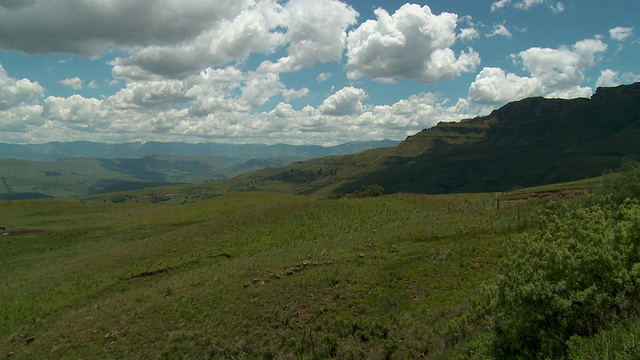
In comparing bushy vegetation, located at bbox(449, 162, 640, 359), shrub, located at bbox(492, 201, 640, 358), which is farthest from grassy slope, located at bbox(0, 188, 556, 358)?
shrub, located at bbox(492, 201, 640, 358)

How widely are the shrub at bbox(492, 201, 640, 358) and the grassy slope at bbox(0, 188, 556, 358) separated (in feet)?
17.8

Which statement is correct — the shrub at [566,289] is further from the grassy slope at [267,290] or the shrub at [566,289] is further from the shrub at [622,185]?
the shrub at [622,185]

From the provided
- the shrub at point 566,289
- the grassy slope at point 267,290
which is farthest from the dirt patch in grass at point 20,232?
the shrub at point 566,289

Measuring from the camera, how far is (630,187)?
30.4 meters

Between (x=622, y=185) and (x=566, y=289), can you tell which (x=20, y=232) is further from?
Result: (x=622, y=185)

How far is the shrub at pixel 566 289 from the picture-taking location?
1224 centimetres

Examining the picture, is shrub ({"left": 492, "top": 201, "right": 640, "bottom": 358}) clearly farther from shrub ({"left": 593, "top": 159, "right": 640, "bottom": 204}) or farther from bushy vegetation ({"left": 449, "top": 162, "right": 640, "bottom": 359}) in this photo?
shrub ({"left": 593, "top": 159, "right": 640, "bottom": 204})

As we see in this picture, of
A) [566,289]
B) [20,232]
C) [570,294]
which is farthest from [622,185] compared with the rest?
[20,232]

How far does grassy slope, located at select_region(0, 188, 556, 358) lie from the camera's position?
2144cm

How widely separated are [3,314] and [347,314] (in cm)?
3230

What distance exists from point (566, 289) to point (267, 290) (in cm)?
1910

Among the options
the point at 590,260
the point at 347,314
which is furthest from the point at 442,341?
the point at 590,260

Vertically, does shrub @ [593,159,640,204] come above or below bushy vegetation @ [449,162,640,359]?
→ above

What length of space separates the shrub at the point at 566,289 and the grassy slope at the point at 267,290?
543 cm
